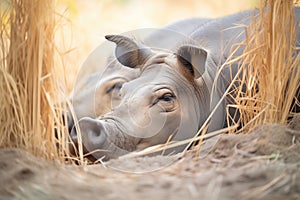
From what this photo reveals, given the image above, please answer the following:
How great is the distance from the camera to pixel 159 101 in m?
4.24

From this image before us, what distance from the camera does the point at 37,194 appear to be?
7.94ft

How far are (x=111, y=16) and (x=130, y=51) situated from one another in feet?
16.5

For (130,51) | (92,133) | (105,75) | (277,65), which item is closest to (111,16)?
(105,75)

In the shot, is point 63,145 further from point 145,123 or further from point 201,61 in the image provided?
point 201,61

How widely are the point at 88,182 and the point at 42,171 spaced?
278 millimetres

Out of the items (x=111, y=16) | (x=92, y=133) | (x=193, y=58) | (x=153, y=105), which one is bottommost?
(x=92, y=133)

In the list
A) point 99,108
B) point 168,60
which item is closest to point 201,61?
point 168,60

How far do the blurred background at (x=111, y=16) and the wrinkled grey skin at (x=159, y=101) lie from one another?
6.94 ft

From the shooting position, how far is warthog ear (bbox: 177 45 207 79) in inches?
167

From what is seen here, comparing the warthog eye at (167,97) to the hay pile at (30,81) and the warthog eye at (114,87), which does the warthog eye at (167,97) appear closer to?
the warthog eye at (114,87)

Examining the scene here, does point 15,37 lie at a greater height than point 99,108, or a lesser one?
greater

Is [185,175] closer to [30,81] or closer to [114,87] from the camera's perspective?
[30,81]

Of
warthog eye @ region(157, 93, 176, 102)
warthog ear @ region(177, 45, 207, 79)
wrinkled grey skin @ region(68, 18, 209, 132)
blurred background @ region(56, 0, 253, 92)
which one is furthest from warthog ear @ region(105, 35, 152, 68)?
blurred background @ region(56, 0, 253, 92)

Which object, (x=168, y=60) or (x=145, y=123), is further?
(x=168, y=60)
